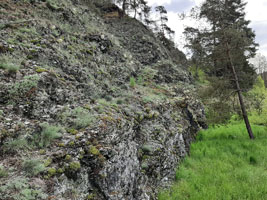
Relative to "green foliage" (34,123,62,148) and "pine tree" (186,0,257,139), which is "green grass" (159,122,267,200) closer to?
"pine tree" (186,0,257,139)

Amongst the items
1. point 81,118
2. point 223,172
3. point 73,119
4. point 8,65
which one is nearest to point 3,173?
point 73,119

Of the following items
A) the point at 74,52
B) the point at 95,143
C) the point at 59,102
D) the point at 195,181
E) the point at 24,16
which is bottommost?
the point at 195,181

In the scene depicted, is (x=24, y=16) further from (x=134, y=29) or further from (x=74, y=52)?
(x=134, y=29)

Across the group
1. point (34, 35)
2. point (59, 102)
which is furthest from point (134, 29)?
point (59, 102)

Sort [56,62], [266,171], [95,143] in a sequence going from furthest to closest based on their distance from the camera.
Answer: [56,62] → [266,171] → [95,143]

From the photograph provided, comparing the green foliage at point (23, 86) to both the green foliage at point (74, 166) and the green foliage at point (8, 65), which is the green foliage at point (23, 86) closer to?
the green foliage at point (8, 65)

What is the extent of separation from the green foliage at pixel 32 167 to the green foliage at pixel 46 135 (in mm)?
658

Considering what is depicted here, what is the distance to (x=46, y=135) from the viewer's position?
14.2ft

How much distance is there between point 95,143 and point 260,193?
5.68 m

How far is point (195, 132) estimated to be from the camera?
1199cm

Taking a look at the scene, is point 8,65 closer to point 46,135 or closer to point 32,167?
point 46,135

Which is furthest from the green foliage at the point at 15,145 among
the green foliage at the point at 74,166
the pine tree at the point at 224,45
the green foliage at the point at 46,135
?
the pine tree at the point at 224,45

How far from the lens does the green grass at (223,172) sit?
17.5 feet

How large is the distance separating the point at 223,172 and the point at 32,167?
7114 mm
